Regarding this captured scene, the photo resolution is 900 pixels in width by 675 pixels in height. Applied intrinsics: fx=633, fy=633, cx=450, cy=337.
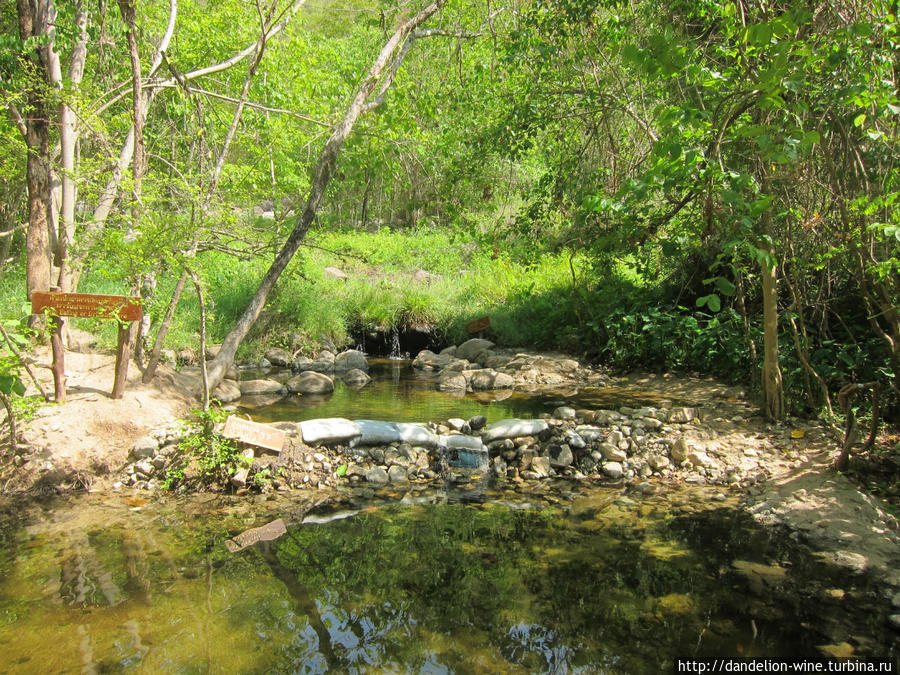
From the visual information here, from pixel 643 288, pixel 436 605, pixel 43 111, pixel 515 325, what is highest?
pixel 43 111

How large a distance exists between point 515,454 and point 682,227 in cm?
268

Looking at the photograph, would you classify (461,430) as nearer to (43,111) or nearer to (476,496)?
(476,496)

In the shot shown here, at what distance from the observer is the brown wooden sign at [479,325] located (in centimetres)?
1304

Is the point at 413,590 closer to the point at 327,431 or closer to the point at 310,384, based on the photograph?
the point at 327,431

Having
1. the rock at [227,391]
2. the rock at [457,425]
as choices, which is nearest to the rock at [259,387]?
the rock at [227,391]

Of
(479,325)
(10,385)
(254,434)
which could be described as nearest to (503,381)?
(479,325)

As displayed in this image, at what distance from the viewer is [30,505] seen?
5.16m

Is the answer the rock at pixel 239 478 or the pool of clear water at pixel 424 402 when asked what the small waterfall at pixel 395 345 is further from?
the rock at pixel 239 478

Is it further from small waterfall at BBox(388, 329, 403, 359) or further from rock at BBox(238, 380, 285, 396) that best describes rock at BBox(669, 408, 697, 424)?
small waterfall at BBox(388, 329, 403, 359)

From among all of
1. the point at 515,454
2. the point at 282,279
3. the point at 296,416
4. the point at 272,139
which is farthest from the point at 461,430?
the point at 272,139

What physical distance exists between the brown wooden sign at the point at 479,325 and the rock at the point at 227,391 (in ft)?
17.1

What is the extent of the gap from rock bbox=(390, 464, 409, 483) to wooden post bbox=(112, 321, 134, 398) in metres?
2.88

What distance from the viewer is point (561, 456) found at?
6230 millimetres

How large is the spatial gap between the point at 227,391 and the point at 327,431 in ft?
11.0
